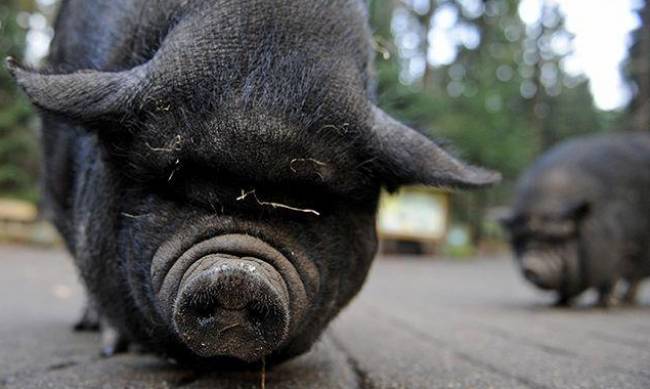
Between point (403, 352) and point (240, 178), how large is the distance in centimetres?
156

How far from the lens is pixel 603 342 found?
142 inches

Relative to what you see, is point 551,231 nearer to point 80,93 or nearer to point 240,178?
point 240,178

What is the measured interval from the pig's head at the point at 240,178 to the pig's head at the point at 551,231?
14.7ft

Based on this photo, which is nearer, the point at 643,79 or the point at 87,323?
the point at 87,323

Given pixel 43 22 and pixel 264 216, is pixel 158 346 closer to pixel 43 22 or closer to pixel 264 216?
pixel 264 216

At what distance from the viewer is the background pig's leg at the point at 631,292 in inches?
265

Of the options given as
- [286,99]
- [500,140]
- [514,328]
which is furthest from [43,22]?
[286,99]

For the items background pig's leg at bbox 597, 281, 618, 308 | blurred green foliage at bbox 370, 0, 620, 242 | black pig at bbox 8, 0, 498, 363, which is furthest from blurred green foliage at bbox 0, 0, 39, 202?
black pig at bbox 8, 0, 498, 363

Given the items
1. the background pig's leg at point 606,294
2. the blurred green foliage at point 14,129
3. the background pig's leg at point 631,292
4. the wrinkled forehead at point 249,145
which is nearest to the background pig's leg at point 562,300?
the background pig's leg at point 606,294

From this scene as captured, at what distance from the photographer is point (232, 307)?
1517mm

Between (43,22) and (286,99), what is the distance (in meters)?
17.7

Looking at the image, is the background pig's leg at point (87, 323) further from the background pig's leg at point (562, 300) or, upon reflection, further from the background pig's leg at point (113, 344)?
the background pig's leg at point (562, 300)

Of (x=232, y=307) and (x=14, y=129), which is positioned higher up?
(x=14, y=129)

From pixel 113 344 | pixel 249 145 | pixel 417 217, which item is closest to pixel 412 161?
pixel 249 145
